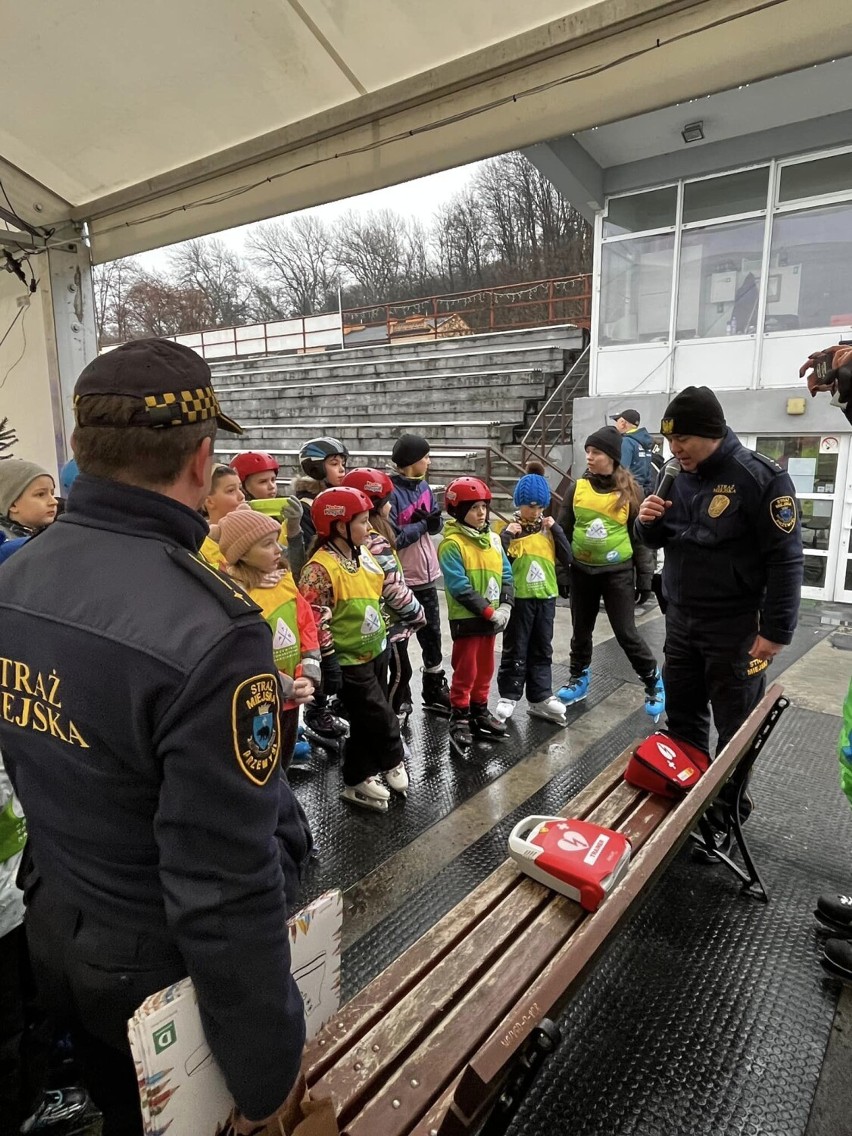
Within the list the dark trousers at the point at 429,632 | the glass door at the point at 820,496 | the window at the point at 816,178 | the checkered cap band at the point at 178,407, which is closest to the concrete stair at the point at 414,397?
the glass door at the point at 820,496

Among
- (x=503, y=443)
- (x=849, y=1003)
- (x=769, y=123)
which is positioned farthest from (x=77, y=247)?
(x=503, y=443)

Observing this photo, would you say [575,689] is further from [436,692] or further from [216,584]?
[216,584]

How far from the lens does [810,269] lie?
8461 mm

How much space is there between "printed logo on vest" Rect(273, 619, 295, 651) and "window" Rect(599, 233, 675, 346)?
28.8 ft

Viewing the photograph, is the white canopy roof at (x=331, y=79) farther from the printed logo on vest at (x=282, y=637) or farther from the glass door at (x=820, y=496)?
the glass door at (x=820, y=496)

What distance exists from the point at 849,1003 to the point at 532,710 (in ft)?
8.03

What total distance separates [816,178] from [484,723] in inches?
333

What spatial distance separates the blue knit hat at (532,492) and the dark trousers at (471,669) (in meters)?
0.91

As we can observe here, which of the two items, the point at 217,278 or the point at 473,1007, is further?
the point at 217,278

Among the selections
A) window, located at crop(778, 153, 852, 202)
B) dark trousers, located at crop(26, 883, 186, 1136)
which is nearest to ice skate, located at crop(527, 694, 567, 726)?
dark trousers, located at crop(26, 883, 186, 1136)

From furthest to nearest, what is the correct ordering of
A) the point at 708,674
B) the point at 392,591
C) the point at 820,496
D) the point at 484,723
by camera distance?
the point at 820,496 < the point at 484,723 < the point at 392,591 < the point at 708,674

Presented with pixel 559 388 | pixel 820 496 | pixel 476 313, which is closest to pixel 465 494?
pixel 820 496

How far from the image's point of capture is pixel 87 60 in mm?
3416

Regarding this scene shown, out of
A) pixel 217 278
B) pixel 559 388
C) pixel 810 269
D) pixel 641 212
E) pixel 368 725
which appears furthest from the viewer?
pixel 217 278
